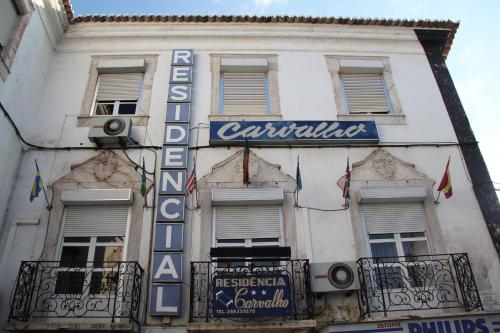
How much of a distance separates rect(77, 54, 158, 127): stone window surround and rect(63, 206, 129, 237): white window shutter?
5.96ft

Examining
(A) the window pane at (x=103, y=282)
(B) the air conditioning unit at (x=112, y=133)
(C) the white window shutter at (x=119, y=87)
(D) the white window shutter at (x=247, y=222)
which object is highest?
(C) the white window shutter at (x=119, y=87)

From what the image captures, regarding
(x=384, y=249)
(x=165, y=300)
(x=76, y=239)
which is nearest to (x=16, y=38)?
(x=76, y=239)

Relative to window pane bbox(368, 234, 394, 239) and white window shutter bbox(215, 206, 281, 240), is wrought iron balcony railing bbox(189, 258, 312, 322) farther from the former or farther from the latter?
window pane bbox(368, 234, 394, 239)

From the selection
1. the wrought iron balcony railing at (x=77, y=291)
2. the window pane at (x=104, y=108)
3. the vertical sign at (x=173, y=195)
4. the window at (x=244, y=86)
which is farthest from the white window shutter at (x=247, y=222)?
the window pane at (x=104, y=108)

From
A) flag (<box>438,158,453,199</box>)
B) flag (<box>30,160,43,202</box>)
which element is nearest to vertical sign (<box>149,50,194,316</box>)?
flag (<box>30,160,43,202</box>)

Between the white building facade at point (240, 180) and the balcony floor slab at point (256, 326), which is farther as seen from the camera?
the white building facade at point (240, 180)

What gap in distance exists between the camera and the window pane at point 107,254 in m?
7.47

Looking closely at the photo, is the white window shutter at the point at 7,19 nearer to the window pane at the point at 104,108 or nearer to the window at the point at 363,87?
the window pane at the point at 104,108

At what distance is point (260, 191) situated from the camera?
7.94 meters

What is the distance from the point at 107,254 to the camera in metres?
7.51

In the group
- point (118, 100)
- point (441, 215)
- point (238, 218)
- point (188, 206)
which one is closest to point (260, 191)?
point (238, 218)

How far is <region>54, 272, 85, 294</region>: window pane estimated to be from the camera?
23.6ft

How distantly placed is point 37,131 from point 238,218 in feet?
14.0

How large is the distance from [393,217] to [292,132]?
242cm
